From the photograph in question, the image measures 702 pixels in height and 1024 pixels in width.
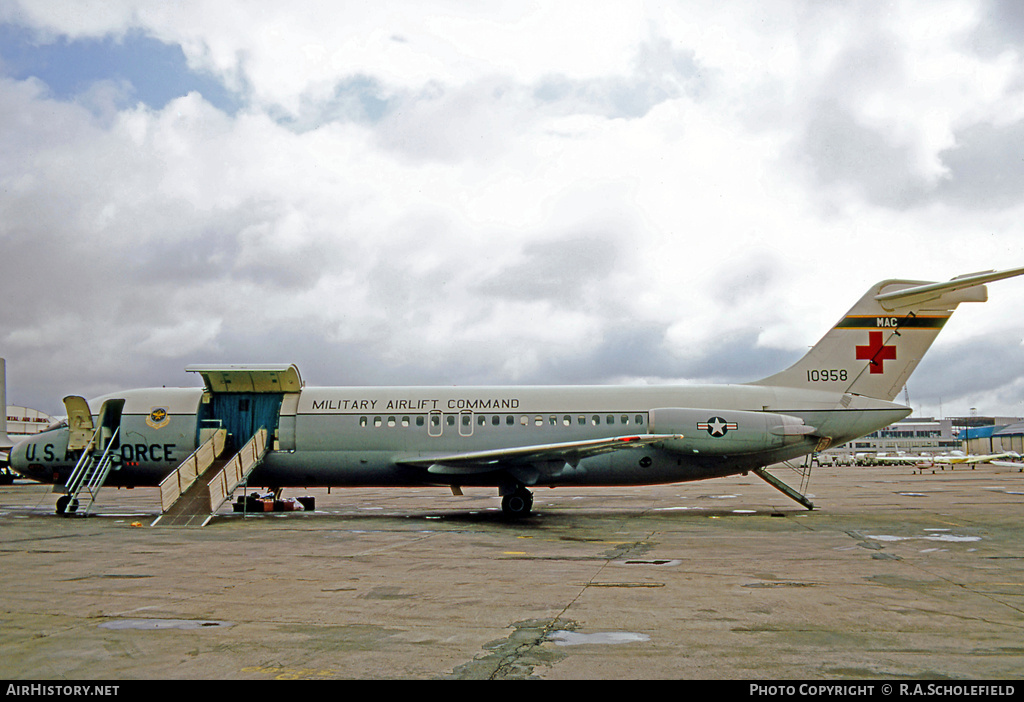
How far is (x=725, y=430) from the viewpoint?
2125cm

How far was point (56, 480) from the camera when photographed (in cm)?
2319

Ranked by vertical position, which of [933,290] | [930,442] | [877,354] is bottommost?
[930,442]

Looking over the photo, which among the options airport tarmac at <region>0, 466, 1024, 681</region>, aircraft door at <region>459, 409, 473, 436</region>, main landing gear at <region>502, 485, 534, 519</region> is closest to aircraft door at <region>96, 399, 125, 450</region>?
airport tarmac at <region>0, 466, 1024, 681</region>

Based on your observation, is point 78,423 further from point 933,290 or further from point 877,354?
point 933,290

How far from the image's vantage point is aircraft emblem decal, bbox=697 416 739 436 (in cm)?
2122

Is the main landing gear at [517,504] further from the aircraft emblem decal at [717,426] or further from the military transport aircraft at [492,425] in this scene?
the aircraft emblem decal at [717,426]

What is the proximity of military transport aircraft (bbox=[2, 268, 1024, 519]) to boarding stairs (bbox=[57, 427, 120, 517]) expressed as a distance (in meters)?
0.04

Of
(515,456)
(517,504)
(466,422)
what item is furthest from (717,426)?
(466,422)

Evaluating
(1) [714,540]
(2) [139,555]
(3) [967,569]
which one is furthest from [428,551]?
(3) [967,569]

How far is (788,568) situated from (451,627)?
6638mm

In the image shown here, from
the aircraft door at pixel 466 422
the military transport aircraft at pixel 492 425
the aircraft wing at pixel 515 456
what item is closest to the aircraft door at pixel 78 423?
the military transport aircraft at pixel 492 425

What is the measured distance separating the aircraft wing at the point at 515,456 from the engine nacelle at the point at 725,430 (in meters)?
0.42

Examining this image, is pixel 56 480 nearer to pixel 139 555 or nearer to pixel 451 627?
pixel 139 555

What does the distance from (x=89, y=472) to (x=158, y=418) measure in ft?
8.69
